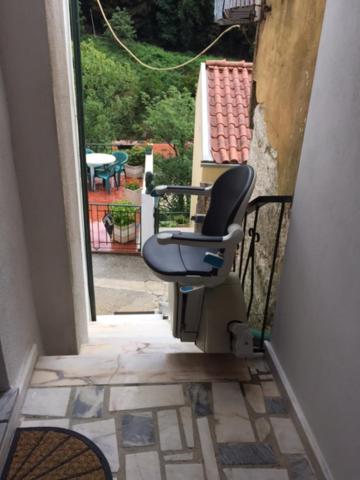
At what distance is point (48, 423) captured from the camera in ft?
5.11

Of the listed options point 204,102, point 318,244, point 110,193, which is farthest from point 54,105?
point 110,193

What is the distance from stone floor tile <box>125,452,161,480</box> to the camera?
1.37 metres

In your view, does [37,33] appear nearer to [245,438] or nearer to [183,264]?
[183,264]

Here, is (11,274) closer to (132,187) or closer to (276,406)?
(276,406)

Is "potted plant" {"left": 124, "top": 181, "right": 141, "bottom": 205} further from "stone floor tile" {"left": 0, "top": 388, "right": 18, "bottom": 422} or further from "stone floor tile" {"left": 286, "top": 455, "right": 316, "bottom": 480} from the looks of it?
"stone floor tile" {"left": 286, "top": 455, "right": 316, "bottom": 480}

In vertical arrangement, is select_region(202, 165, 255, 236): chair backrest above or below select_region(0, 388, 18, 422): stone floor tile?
above

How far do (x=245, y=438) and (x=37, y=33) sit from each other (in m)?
1.82

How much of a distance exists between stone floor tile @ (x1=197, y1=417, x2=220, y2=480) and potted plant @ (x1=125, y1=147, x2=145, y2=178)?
9189mm

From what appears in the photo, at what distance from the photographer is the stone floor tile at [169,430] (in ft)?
4.87

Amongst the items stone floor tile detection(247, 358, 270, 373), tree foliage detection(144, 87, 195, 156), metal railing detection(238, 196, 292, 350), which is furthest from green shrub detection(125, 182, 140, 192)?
stone floor tile detection(247, 358, 270, 373)

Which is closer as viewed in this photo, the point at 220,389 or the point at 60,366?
the point at 220,389

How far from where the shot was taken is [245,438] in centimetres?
154

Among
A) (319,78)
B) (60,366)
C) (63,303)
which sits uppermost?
(319,78)

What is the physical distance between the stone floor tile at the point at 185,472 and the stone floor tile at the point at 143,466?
4 cm
